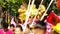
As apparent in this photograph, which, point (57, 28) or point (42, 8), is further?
point (42, 8)

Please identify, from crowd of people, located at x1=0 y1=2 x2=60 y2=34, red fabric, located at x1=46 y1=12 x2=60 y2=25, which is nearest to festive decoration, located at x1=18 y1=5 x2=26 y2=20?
crowd of people, located at x1=0 y1=2 x2=60 y2=34

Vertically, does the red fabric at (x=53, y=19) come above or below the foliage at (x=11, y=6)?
below

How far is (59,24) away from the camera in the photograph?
1063 millimetres

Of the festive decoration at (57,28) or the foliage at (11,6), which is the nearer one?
the festive decoration at (57,28)

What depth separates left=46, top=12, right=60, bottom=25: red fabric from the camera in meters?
1.08

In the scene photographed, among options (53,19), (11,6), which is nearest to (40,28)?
(53,19)

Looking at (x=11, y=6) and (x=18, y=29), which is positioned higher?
(x=11, y=6)

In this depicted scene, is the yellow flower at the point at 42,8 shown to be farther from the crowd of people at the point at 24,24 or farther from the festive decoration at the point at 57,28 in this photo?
the festive decoration at the point at 57,28

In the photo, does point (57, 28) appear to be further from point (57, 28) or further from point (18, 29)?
point (18, 29)

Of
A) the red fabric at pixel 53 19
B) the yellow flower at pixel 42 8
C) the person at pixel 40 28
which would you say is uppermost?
the yellow flower at pixel 42 8

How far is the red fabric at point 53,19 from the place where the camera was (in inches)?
42.4

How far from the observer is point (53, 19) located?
1.09m

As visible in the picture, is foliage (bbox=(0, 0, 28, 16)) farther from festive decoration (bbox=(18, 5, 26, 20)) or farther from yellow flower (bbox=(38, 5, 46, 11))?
yellow flower (bbox=(38, 5, 46, 11))

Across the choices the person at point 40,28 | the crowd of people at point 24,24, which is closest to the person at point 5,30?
the crowd of people at point 24,24
